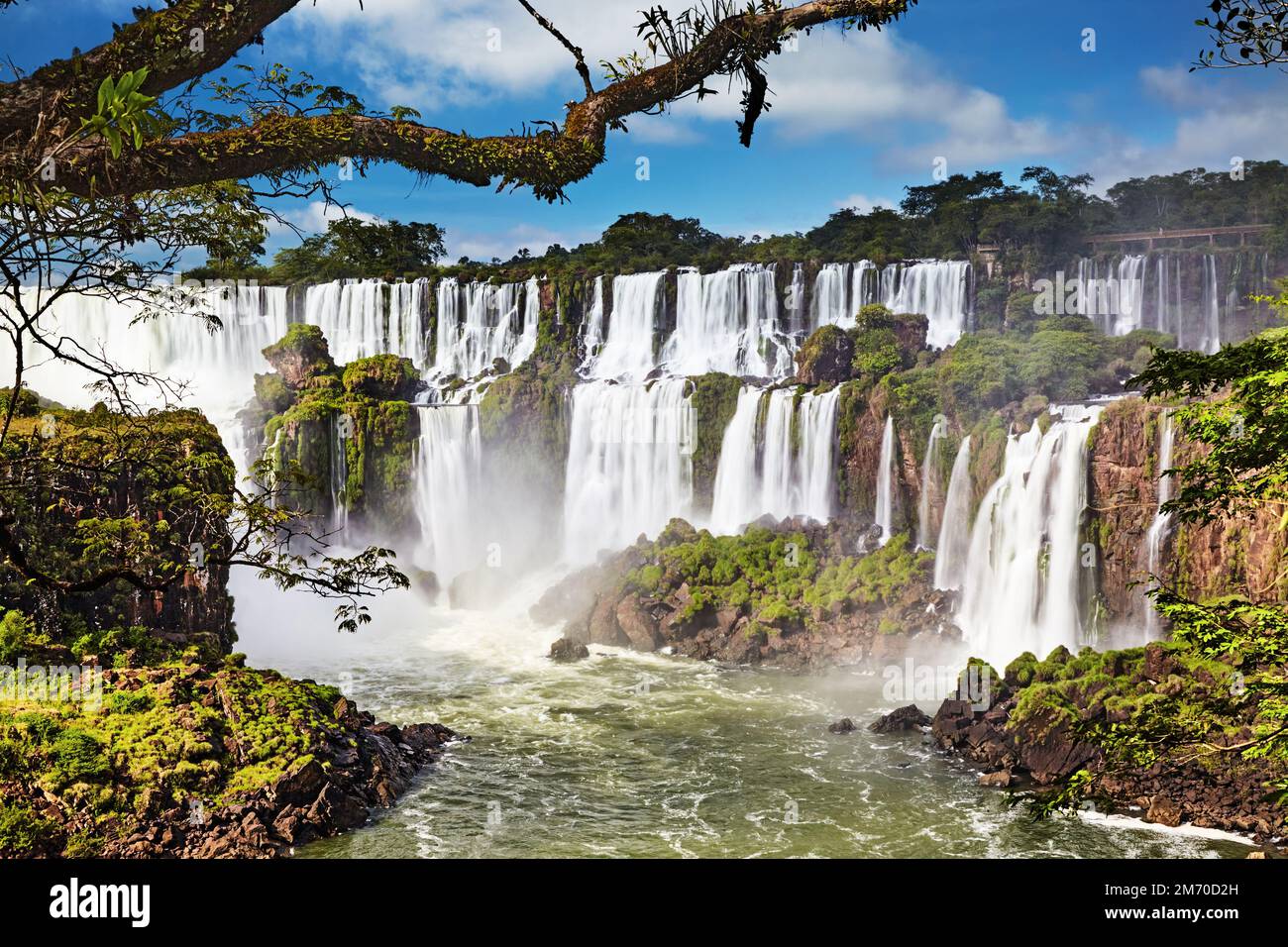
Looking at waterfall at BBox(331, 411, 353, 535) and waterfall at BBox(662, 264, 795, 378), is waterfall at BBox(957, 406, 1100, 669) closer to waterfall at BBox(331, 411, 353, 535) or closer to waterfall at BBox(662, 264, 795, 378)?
waterfall at BBox(662, 264, 795, 378)

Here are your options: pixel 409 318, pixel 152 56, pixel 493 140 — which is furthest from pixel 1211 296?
pixel 152 56

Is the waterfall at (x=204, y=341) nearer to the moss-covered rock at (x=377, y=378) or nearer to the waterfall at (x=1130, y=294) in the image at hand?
the moss-covered rock at (x=377, y=378)

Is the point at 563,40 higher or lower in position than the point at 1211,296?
lower

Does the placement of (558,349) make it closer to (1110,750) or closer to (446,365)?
(446,365)

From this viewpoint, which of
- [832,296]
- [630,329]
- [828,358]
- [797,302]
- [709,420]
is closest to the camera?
[828,358]

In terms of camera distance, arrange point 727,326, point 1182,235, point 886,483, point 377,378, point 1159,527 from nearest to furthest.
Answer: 1. point 1159,527
2. point 886,483
3. point 377,378
4. point 1182,235
5. point 727,326

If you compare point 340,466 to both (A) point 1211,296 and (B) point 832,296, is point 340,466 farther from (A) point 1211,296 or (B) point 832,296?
(A) point 1211,296
